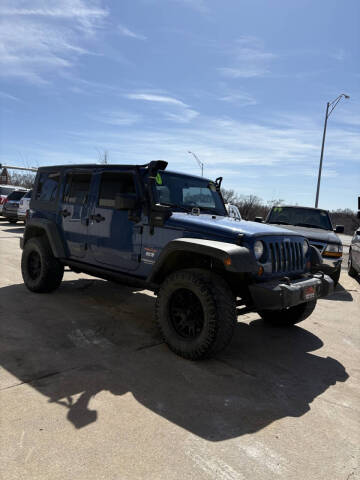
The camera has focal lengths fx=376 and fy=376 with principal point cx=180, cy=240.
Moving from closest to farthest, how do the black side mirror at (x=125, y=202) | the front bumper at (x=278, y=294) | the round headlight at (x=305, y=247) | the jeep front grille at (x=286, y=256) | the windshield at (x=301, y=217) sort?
the front bumper at (x=278, y=294)
the jeep front grille at (x=286, y=256)
the black side mirror at (x=125, y=202)
the round headlight at (x=305, y=247)
the windshield at (x=301, y=217)

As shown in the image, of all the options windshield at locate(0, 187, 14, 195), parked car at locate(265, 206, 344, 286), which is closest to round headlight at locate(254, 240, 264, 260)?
parked car at locate(265, 206, 344, 286)

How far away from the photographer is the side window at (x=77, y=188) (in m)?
5.20

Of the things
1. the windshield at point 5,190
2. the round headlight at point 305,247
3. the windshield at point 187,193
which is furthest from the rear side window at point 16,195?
the round headlight at point 305,247

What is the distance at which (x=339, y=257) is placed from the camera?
7500 mm

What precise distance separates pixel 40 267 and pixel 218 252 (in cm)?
338

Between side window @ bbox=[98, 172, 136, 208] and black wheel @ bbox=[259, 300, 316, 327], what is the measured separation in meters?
2.39

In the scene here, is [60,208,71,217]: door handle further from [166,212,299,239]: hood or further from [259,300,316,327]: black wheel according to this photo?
[259,300,316,327]: black wheel

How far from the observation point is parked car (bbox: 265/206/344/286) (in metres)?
7.48

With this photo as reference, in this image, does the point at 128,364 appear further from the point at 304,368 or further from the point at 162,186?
the point at 162,186

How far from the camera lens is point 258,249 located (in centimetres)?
374

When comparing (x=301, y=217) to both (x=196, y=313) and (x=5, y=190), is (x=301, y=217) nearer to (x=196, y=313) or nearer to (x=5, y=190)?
(x=196, y=313)

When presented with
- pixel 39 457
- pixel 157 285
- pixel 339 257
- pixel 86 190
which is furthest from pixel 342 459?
pixel 339 257

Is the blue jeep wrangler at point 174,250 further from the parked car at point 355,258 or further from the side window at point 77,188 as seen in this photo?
the parked car at point 355,258

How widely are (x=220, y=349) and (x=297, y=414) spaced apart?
928 mm
